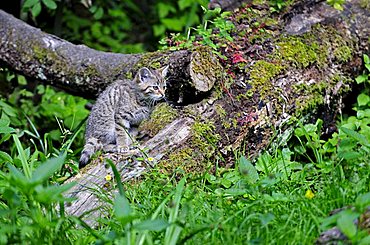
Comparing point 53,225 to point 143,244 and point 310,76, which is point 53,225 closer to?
point 143,244

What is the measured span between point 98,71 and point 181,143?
1.32 metres

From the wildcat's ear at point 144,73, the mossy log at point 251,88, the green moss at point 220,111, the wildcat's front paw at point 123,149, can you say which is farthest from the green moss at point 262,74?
the wildcat's front paw at point 123,149

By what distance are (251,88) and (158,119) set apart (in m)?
0.70

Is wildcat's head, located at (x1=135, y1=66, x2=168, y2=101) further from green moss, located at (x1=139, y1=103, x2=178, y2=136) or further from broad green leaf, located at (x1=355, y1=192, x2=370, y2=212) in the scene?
broad green leaf, located at (x1=355, y1=192, x2=370, y2=212)

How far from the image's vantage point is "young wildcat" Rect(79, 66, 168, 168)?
4.66m

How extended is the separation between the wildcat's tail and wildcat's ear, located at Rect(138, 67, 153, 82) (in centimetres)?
57

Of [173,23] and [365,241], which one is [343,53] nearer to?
[365,241]

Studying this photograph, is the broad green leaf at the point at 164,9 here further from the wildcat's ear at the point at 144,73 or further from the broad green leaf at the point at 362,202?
the broad green leaf at the point at 362,202

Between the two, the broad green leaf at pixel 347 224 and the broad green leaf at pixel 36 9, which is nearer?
the broad green leaf at pixel 347 224

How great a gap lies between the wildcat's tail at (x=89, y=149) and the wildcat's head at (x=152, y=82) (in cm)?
52

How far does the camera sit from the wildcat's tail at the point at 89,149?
4.33 meters

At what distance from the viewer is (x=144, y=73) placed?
4.76 meters

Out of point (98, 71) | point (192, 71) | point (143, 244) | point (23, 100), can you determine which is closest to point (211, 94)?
point (192, 71)

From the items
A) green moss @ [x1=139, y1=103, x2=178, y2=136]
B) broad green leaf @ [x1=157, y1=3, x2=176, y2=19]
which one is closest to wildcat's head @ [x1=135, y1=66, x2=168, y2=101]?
green moss @ [x1=139, y1=103, x2=178, y2=136]
